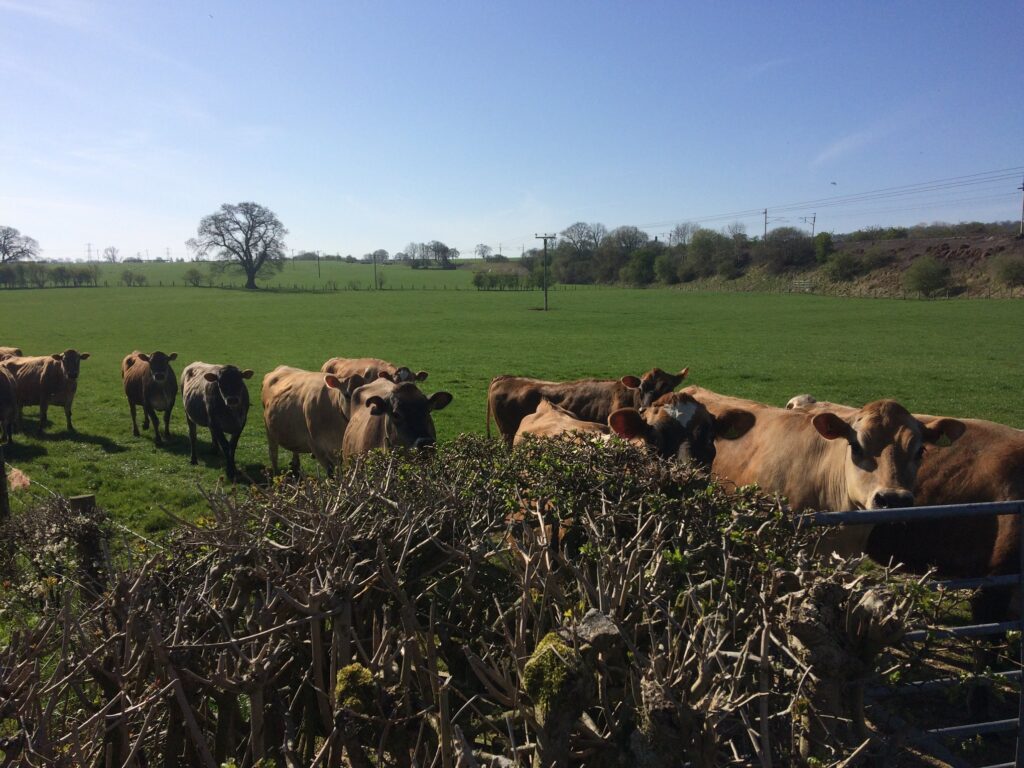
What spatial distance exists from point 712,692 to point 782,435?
14.3 ft

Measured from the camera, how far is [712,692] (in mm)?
1874

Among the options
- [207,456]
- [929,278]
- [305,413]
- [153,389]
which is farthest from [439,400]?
[929,278]

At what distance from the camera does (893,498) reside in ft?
15.3

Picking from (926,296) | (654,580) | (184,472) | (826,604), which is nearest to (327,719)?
(654,580)

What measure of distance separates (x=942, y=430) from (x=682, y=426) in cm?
201

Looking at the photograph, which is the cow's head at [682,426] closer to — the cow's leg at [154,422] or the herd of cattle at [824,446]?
the herd of cattle at [824,446]

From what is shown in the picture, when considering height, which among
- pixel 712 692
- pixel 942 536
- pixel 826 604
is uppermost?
pixel 826 604

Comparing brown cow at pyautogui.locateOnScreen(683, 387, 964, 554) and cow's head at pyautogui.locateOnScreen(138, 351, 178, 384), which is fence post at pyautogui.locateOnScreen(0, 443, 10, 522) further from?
cow's head at pyautogui.locateOnScreen(138, 351, 178, 384)

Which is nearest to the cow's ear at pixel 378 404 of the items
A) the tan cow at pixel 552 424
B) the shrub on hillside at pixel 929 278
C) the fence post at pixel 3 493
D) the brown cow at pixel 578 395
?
the tan cow at pixel 552 424

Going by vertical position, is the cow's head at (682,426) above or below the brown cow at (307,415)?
above

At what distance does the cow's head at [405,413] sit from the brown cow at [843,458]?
3215 mm

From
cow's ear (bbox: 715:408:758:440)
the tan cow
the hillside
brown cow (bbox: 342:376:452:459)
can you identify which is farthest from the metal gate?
the hillside

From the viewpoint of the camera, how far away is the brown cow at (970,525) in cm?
465

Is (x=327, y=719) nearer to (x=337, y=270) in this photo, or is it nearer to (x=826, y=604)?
(x=826, y=604)
